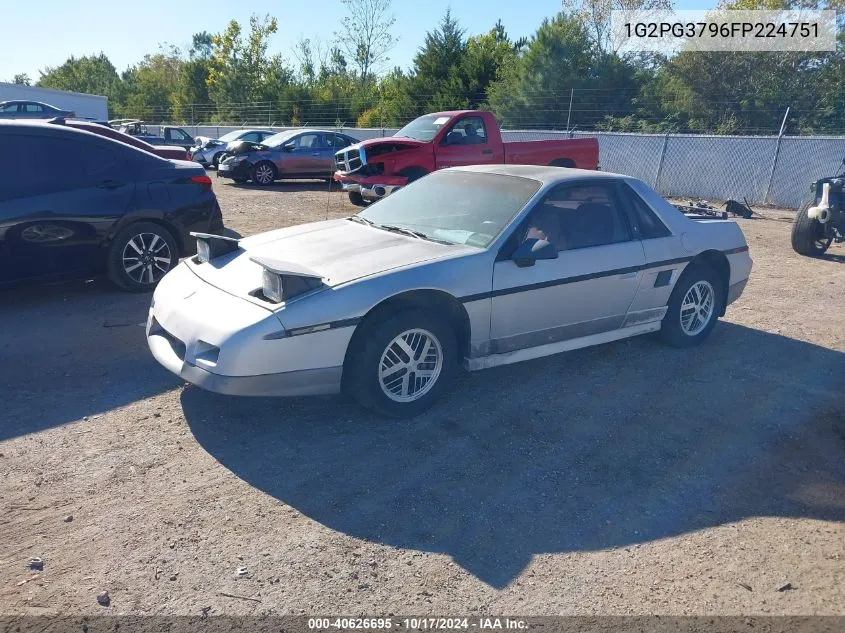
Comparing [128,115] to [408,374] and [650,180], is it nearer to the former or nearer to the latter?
[650,180]

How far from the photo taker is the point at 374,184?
12.4 meters

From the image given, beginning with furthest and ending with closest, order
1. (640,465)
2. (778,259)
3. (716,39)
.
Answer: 1. (716,39)
2. (778,259)
3. (640,465)

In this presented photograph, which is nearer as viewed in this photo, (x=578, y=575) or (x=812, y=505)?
(x=578, y=575)

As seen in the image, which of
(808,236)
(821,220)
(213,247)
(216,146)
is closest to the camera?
(213,247)

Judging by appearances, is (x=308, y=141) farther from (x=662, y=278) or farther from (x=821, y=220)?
(x=662, y=278)

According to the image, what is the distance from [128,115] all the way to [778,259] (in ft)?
151

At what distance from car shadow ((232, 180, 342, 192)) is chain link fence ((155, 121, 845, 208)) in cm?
733

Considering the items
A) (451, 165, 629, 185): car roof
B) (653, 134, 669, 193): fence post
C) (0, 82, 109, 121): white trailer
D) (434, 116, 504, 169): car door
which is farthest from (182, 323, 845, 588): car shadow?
(0, 82, 109, 121): white trailer

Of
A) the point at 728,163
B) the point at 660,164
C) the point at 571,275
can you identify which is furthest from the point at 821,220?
the point at 660,164

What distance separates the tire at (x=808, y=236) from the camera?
9.95 m

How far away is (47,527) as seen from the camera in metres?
3.12

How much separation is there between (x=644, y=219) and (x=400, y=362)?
246 centimetres

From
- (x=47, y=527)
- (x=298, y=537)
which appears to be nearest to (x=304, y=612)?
(x=298, y=537)

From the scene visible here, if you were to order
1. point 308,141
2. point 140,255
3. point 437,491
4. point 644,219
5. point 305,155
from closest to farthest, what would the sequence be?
point 437,491, point 644,219, point 140,255, point 305,155, point 308,141
